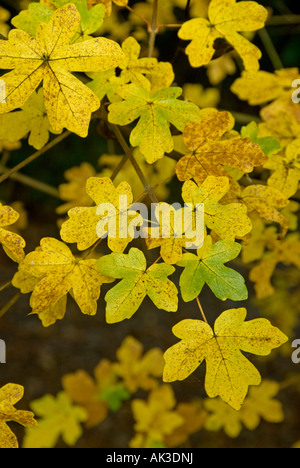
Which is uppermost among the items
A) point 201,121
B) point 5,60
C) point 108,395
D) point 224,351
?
point 5,60

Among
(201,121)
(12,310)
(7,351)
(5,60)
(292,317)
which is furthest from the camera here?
(12,310)

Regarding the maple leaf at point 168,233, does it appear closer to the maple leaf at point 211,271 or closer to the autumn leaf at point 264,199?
the maple leaf at point 211,271

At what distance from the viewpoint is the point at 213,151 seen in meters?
0.74

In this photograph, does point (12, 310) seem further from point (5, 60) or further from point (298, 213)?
point (5, 60)

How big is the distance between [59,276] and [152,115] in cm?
28

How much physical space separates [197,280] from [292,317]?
4.79ft

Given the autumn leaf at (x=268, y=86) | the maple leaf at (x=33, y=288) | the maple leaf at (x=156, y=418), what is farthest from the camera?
the maple leaf at (x=156, y=418)

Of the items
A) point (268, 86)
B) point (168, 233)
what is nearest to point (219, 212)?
point (168, 233)

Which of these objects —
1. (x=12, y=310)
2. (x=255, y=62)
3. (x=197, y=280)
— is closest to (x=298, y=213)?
(x=255, y=62)

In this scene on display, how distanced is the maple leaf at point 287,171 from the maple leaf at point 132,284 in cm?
28

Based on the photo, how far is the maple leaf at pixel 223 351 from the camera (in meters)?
0.69

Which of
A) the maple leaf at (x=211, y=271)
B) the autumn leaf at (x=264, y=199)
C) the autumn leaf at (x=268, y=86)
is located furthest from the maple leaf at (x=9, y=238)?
the autumn leaf at (x=268, y=86)

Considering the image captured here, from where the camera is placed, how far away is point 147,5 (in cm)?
180

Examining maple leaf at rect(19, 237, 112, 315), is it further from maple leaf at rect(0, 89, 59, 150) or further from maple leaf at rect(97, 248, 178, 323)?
maple leaf at rect(0, 89, 59, 150)
